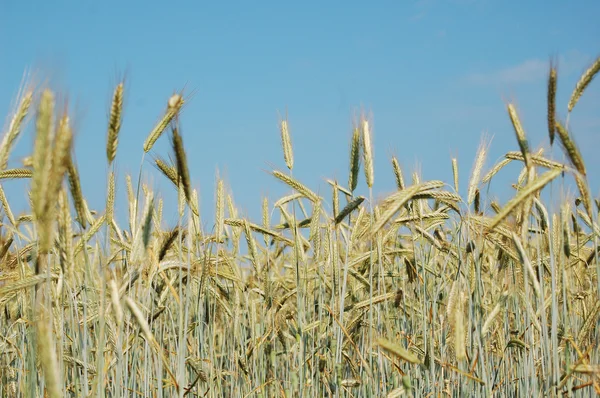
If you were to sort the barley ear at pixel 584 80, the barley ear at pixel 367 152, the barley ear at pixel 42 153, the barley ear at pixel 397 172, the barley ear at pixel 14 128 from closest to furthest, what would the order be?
the barley ear at pixel 42 153
the barley ear at pixel 14 128
the barley ear at pixel 584 80
the barley ear at pixel 367 152
the barley ear at pixel 397 172

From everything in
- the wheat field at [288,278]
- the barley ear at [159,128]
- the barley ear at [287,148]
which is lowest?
the wheat field at [288,278]

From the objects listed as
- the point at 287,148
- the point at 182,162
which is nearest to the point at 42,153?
the point at 182,162

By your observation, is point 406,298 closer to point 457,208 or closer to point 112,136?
point 457,208

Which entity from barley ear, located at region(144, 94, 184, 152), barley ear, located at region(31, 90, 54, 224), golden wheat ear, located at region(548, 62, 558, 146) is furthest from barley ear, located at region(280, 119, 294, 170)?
barley ear, located at region(31, 90, 54, 224)

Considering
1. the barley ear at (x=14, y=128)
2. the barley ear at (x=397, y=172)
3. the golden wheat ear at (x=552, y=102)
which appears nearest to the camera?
the barley ear at (x=14, y=128)

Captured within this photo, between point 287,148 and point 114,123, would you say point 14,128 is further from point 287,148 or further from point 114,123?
point 287,148

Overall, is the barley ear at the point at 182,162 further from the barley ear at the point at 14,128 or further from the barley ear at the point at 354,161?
the barley ear at the point at 354,161

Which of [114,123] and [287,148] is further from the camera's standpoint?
[287,148]

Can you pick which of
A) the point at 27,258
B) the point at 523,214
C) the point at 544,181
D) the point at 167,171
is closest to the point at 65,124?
the point at 167,171

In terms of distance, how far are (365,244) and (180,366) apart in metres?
3.84

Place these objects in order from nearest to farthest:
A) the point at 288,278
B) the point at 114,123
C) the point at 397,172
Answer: the point at 114,123
the point at 397,172
the point at 288,278

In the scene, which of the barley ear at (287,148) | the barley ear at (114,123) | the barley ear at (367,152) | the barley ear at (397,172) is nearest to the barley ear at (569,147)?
the barley ear at (367,152)

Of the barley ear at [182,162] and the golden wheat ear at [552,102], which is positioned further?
the golden wheat ear at [552,102]

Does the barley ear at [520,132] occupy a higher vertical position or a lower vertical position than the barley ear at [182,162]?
higher
